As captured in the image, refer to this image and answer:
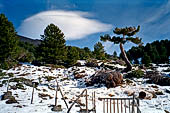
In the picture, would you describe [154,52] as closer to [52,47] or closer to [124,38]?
[124,38]

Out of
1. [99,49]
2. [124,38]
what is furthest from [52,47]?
[99,49]

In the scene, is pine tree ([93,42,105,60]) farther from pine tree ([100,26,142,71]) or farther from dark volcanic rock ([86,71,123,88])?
dark volcanic rock ([86,71,123,88])

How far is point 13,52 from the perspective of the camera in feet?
69.8

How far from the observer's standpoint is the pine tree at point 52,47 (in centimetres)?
2414

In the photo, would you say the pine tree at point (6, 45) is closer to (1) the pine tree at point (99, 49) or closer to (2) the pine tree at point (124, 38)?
(2) the pine tree at point (124, 38)

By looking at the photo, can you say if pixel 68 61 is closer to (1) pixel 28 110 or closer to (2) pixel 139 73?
(2) pixel 139 73

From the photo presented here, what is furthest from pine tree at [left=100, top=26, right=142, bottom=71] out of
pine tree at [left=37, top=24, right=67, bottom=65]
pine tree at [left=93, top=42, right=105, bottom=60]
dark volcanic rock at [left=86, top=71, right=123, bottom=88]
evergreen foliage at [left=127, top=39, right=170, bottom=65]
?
pine tree at [left=93, top=42, right=105, bottom=60]

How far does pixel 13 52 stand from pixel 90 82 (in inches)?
598

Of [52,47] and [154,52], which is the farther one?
[154,52]

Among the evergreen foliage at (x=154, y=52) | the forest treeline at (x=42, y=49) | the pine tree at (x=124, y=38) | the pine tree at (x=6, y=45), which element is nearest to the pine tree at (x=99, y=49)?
the evergreen foliage at (x=154, y=52)

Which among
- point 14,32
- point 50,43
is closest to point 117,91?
point 50,43

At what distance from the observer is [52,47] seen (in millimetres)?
25094

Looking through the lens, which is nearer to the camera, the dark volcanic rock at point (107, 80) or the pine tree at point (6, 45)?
the dark volcanic rock at point (107, 80)

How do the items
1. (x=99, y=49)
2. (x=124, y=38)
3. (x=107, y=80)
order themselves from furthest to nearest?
1. (x=99, y=49)
2. (x=124, y=38)
3. (x=107, y=80)
